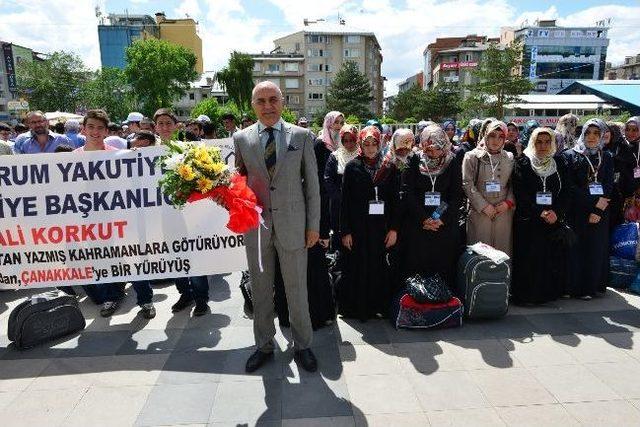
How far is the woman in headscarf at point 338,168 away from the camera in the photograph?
4414 millimetres

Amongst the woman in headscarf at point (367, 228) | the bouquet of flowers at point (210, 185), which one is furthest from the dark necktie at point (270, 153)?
the woman in headscarf at point (367, 228)

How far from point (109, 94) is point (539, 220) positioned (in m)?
51.9

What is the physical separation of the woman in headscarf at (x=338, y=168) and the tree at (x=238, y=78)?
4795 cm

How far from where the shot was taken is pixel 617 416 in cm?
272

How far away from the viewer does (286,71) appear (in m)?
70.4

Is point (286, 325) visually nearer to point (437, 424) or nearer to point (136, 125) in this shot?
point (437, 424)

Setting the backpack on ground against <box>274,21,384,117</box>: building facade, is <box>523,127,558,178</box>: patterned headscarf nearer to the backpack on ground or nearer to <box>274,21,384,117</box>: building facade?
the backpack on ground

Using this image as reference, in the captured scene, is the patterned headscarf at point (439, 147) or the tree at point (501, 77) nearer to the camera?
the patterned headscarf at point (439, 147)

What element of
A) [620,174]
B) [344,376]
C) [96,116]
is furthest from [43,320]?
[620,174]

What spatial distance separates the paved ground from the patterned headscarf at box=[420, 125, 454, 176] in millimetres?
1512

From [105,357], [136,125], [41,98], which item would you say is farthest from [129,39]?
[105,357]

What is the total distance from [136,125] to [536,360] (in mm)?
7147

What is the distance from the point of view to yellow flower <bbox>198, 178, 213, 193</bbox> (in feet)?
9.79

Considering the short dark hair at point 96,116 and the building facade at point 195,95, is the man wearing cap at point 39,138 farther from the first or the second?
the building facade at point 195,95
